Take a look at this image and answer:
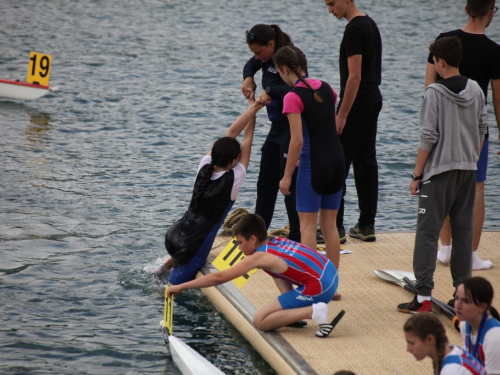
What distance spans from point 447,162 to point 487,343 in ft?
4.75

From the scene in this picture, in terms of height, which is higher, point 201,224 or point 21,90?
point 201,224

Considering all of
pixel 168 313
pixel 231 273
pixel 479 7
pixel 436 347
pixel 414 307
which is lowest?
pixel 168 313

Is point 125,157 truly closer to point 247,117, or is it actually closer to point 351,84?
point 247,117

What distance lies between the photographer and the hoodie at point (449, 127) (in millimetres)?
5227

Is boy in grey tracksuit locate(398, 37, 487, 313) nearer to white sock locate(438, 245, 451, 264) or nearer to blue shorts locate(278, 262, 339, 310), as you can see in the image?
blue shorts locate(278, 262, 339, 310)

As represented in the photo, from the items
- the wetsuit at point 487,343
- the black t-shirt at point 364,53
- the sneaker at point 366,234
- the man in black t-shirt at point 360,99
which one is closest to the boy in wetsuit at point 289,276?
the wetsuit at point 487,343

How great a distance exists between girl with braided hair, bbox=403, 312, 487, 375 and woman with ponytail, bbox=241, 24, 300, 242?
2.37 m

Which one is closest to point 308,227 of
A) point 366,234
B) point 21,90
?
point 366,234

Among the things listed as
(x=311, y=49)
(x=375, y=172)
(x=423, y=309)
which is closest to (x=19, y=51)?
(x=311, y=49)

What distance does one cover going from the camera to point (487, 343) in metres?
4.23

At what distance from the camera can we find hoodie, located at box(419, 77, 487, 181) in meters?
5.23

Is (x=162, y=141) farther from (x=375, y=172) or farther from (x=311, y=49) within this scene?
(x=311, y=49)

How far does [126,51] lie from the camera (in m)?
19.8

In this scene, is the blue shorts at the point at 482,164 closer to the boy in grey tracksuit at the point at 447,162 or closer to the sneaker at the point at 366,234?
the boy in grey tracksuit at the point at 447,162
